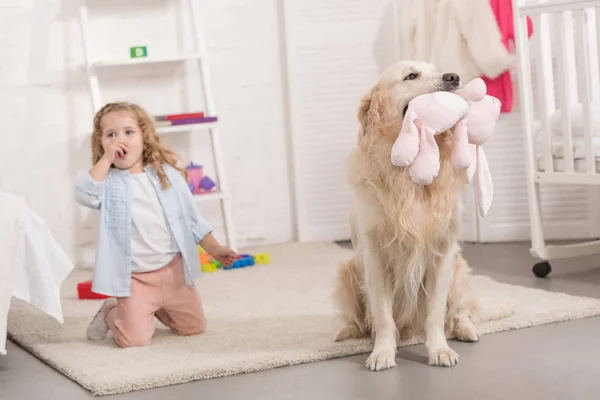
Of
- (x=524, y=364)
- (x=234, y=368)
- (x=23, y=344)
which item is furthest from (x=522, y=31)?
(x=23, y=344)

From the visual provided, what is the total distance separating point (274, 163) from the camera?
4621 millimetres

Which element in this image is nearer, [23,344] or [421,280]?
[421,280]

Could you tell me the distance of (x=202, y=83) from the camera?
4324mm

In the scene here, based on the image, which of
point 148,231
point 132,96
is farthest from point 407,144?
point 132,96

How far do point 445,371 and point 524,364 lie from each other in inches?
7.6

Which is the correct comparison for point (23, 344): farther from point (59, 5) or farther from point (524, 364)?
point (59, 5)

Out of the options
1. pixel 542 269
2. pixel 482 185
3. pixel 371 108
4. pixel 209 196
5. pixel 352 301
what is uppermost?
pixel 371 108

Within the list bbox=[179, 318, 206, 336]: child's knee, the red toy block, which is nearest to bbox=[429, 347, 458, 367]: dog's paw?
bbox=[179, 318, 206, 336]: child's knee

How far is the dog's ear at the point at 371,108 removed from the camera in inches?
88.0

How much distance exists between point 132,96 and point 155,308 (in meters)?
1.84

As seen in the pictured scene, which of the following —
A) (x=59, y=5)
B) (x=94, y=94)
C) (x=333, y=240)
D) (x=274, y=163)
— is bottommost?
(x=333, y=240)

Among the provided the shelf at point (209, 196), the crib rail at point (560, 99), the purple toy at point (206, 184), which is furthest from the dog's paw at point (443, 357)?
the purple toy at point (206, 184)

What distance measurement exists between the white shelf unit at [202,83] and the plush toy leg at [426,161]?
2090 millimetres

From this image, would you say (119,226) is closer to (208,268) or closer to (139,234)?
(139,234)
